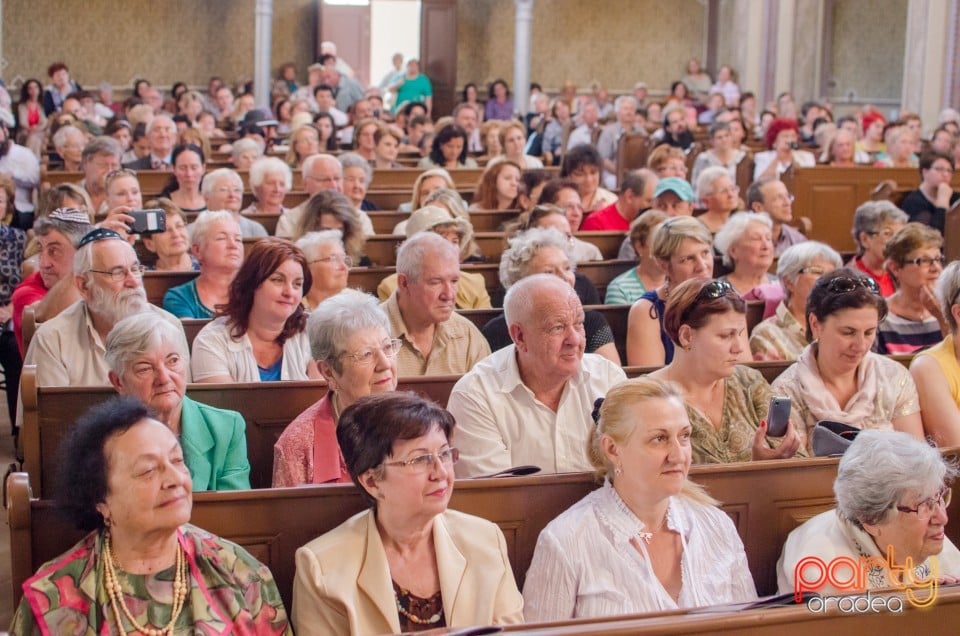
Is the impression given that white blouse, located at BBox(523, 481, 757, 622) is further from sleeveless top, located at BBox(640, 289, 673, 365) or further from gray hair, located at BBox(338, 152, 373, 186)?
gray hair, located at BBox(338, 152, 373, 186)

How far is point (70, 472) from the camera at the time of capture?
7.90ft

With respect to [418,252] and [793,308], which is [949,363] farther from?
[418,252]

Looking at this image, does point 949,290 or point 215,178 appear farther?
point 215,178

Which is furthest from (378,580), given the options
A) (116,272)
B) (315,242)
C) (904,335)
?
(904,335)

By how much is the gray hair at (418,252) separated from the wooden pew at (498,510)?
148 cm

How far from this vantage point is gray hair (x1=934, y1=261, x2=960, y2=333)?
3.89 m

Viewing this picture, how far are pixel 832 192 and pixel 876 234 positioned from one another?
386cm

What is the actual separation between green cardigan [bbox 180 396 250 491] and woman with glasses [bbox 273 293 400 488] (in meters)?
0.11

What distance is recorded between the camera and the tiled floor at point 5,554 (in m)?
3.79

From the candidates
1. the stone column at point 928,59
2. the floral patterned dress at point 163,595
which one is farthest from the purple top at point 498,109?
the floral patterned dress at point 163,595

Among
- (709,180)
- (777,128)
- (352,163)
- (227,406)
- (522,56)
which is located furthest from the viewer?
(522,56)

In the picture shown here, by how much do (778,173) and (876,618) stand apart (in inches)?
303

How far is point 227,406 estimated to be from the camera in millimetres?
3602

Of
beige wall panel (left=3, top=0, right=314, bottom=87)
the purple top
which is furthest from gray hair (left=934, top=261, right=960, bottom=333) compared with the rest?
beige wall panel (left=3, top=0, right=314, bottom=87)
